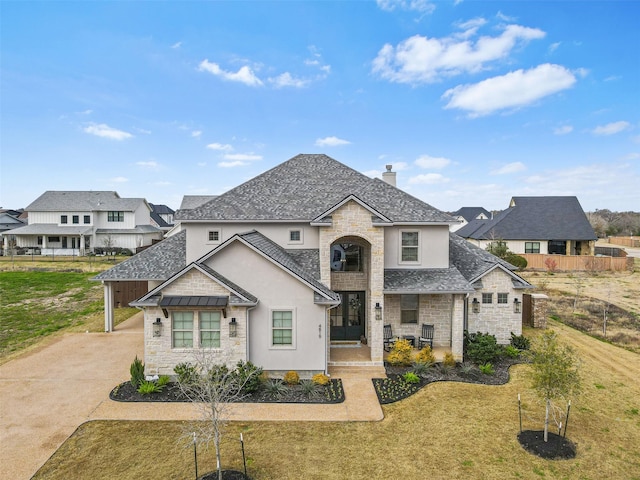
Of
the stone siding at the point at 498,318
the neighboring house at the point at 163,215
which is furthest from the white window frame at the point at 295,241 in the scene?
the neighboring house at the point at 163,215

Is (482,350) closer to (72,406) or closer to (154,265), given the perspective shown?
(72,406)

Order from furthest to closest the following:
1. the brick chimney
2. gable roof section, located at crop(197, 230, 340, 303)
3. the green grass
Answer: the brick chimney
the green grass
gable roof section, located at crop(197, 230, 340, 303)

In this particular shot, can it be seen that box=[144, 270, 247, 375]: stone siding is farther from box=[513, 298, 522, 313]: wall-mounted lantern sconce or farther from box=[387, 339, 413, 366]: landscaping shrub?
box=[513, 298, 522, 313]: wall-mounted lantern sconce

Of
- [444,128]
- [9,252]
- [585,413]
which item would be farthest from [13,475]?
[9,252]

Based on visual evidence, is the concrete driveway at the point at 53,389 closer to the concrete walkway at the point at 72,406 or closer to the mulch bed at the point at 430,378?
the concrete walkway at the point at 72,406

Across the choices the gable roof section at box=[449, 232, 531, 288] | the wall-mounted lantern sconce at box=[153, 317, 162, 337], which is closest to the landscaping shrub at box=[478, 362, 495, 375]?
the gable roof section at box=[449, 232, 531, 288]
